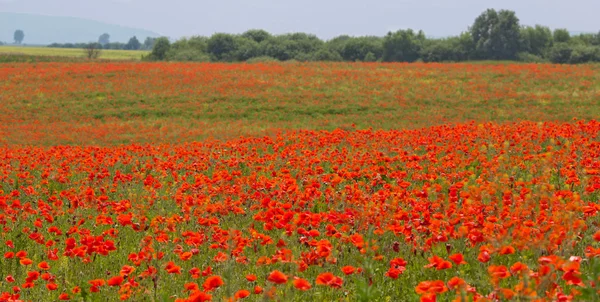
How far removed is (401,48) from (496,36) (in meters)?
11.3

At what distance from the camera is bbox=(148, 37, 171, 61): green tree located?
248ft

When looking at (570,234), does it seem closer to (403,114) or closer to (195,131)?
(195,131)

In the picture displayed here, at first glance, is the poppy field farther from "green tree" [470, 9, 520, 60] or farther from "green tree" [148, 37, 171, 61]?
"green tree" [470, 9, 520, 60]

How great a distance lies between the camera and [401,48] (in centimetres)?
7938

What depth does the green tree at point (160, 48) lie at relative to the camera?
7550cm

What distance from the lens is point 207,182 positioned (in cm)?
874

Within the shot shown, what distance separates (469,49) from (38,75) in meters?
54.1

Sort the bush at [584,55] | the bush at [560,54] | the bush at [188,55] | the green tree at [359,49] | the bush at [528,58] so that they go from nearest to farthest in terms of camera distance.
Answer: the bush at [584,55], the bush at [188,55], the bush at [560,54], the bush at [528,58], the green tree at [359,49]

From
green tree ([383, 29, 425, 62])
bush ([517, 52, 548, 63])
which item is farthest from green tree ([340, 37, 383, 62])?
bush ([517, 52, 548, 63])

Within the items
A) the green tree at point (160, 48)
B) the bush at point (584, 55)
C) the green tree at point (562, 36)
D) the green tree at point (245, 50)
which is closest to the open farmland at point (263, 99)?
the bush at point (584, 55)

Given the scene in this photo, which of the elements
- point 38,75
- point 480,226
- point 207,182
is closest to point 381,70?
point 38,75

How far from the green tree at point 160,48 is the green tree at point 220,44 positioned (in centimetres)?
503

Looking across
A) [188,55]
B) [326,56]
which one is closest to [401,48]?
[326,56]

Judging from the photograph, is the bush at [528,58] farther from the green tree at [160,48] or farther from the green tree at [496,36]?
the green tree at [160,48]
